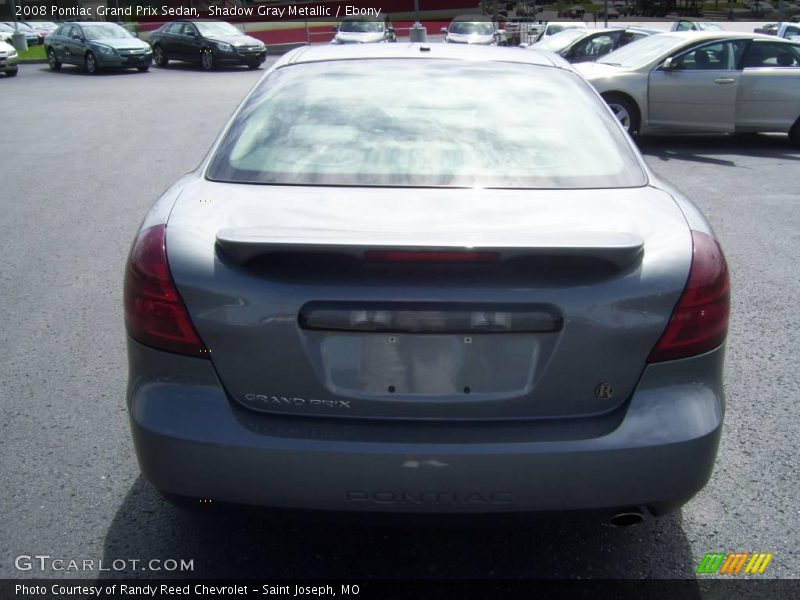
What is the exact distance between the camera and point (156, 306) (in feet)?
8.61

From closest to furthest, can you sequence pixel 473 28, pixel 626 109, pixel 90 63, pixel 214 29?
pixel 626 109
pixel 90 63
pixel 214 29
pixel 473 28

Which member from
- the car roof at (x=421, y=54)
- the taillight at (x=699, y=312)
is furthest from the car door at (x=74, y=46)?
the taillight at (x=699, y=312)

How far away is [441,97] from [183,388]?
5.23 feet

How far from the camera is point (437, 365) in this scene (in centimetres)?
252

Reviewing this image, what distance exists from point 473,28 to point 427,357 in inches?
1282

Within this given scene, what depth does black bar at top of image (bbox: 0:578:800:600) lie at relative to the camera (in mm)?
2902

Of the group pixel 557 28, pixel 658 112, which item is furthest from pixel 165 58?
pixel 658 112

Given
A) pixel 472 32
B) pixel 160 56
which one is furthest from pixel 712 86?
pixel 160 56

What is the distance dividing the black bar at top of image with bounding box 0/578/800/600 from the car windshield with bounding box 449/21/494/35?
104 feet

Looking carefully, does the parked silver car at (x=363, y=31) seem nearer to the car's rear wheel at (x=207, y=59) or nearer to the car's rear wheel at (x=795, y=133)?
the car's rear wheel at (x=207, y=59)

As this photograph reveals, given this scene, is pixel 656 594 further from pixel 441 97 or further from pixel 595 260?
pixel 441 97

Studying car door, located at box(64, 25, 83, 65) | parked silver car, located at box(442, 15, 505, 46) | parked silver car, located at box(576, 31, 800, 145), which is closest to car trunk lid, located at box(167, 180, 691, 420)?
parked silver car, located at box(576, 31, 800, 145)

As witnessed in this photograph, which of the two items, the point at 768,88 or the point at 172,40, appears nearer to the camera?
the point at 768,88

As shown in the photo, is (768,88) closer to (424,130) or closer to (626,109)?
(626,109)
